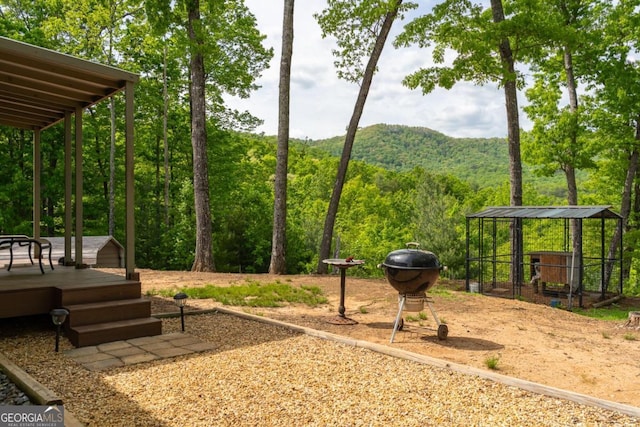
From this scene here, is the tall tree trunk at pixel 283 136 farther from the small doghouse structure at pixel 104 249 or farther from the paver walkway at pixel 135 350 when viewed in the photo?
the paver walkway at pixel 135 350

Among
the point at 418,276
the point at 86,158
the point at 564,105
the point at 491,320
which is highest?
the point at 564,105

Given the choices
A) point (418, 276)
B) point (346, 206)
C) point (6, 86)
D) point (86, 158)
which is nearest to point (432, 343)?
point (418, 276)

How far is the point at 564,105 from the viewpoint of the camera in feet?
61.0

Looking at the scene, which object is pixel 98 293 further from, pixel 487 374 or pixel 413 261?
pixel 487 374

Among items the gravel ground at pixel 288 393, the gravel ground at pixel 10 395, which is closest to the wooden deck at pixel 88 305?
the gravel ground at pixel 288 393

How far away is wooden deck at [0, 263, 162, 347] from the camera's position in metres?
4.88

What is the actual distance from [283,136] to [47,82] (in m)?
7.35

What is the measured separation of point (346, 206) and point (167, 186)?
21701 millimetres

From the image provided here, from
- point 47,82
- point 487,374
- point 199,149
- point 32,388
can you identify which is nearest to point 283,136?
point 199,149

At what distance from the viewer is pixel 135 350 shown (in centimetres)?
467

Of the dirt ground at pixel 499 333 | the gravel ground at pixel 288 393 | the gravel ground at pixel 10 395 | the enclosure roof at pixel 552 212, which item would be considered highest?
the enclosure roof at pixel 552 212

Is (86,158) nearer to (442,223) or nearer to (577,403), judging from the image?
(442,223)

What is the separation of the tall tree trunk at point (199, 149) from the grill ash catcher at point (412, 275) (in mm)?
8129

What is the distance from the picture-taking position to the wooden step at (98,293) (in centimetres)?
509
